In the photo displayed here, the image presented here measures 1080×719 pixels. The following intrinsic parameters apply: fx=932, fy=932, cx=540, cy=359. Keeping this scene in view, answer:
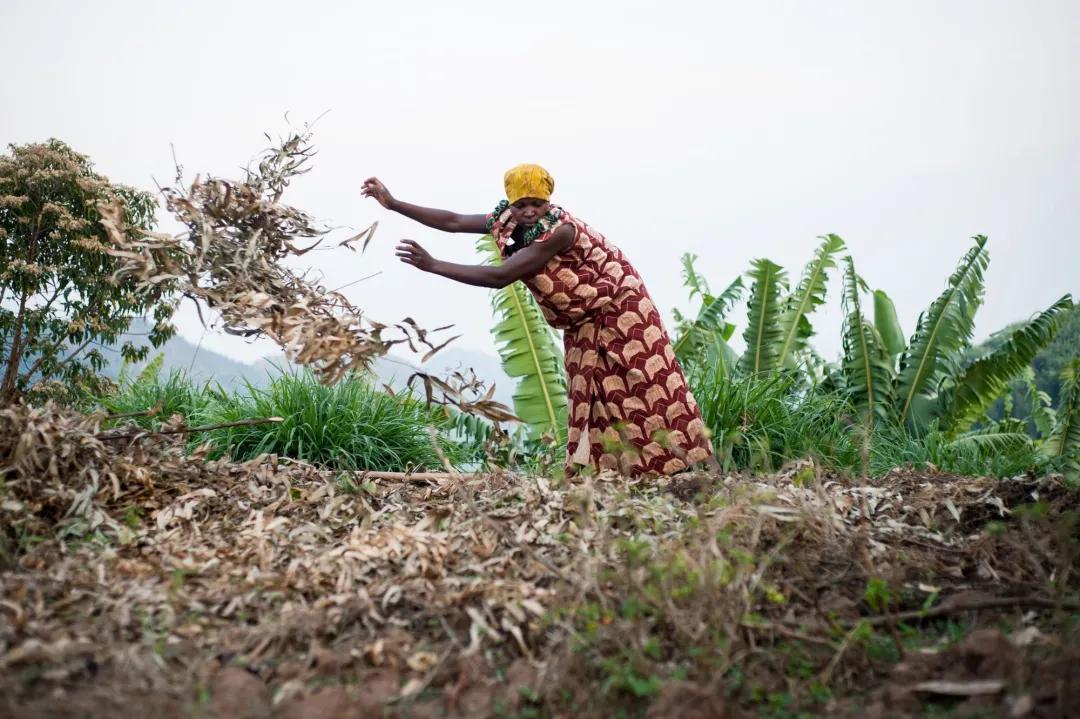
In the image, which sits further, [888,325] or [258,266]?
[888,325]

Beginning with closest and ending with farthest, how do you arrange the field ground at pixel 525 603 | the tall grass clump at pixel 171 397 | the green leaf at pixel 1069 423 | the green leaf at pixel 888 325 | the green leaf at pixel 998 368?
the field ground at pixel 525 603, the tall grass clump at pixel 171 397, the green leaf at pixel 1069 423, the green leaf at pixel 998 368, the green leaf at pixel 888 325

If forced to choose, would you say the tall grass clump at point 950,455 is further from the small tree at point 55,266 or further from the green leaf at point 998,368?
the small tree at point 55,266

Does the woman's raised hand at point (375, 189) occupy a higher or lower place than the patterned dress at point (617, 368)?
higher

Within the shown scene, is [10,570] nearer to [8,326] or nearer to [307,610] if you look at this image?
[307,610]

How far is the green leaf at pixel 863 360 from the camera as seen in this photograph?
26.0 ft

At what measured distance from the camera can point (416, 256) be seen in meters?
3.98

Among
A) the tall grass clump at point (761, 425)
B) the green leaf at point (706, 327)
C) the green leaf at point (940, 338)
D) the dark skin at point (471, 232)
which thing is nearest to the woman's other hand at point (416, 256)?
the dark skin at point (471, 232)

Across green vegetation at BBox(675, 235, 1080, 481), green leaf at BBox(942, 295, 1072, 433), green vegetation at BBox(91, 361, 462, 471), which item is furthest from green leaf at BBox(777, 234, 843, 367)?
green vegetation at BBox(91, 361, 462, 471)

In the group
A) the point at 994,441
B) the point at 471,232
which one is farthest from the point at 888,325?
the point at 471,232

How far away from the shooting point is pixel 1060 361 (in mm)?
15555

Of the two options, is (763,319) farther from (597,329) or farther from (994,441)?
(597,329)

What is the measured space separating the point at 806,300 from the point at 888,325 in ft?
2.95

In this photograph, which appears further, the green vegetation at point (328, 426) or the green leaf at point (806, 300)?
the green leaf at point (806, 300)

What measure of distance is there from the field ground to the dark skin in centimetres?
100
